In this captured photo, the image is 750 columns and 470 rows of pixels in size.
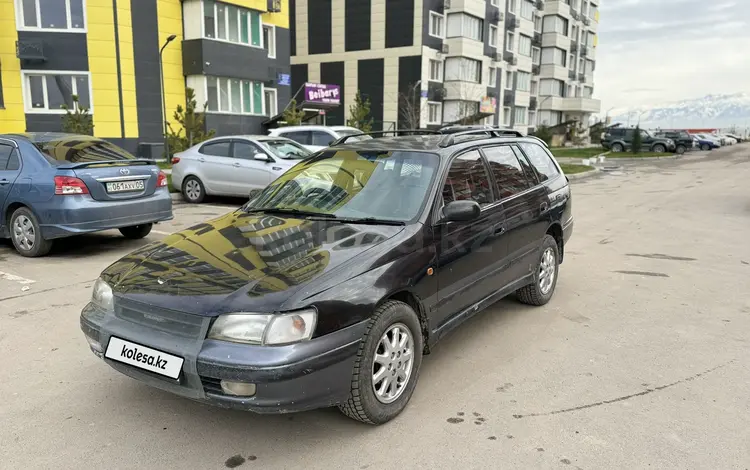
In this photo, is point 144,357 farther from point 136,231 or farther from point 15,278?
point 136,231

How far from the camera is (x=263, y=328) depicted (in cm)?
279

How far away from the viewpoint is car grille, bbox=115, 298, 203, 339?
2881 mm

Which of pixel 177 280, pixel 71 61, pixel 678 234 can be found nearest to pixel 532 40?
pixel 71 61

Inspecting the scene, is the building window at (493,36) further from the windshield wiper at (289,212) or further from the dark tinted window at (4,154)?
the windshield wiper at (289,212)

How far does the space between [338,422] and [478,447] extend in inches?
Result: 32.6

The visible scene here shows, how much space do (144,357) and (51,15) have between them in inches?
982

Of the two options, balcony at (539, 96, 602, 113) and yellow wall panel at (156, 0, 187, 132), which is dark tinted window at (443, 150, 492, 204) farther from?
balcony at (539, 96, 602, 113)

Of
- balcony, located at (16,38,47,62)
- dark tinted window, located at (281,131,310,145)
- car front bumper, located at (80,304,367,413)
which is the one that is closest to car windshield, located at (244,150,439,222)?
car front bumper, located at (80,304,367,413)

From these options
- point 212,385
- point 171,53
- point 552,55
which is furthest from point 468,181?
point 552,55

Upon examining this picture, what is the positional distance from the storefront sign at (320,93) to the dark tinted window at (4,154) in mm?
24339

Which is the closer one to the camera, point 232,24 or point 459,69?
point 232,24

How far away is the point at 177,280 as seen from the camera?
10.2 feet

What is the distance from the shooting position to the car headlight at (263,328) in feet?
9.16

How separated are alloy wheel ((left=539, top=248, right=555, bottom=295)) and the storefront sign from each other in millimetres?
27037
